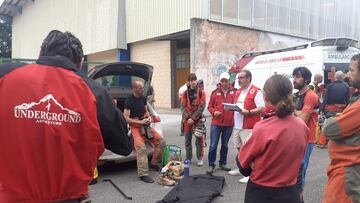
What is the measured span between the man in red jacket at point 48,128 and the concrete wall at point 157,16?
15.7m

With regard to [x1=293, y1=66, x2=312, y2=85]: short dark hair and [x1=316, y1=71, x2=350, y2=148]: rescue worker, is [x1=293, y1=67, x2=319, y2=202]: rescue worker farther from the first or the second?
[x1=316, y1=71, x2=350, y2=148]: rescue worker

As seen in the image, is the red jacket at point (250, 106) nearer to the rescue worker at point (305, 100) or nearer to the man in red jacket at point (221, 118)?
the man in red jacket at point (221, 118)

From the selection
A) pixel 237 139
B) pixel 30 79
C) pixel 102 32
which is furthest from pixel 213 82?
pixel 30 79

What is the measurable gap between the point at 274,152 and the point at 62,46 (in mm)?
1690

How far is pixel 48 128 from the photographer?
1.89 meters

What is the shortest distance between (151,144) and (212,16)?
11.7 m

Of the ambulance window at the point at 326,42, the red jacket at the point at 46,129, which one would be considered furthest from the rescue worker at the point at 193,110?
the red jacket at the point at 46,129

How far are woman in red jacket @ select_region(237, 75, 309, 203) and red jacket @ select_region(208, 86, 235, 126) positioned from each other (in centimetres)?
386

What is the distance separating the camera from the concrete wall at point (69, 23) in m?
23.6

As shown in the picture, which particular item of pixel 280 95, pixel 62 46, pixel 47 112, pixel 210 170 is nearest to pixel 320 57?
pixel 210 170

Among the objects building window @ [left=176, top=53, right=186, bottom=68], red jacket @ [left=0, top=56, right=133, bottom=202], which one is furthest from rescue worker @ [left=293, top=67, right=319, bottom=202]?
building window @ [left=176, top=53, right=186, bottom=68]

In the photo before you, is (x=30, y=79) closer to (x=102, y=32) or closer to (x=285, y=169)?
(x=285, y=169)

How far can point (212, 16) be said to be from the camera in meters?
17.6

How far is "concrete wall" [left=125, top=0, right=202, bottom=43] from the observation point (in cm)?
1777
